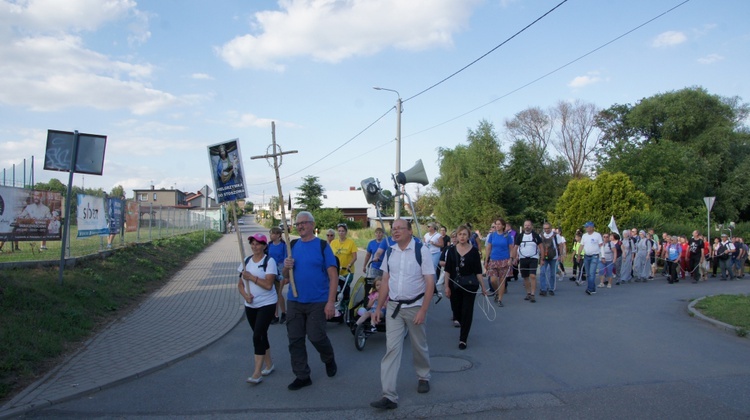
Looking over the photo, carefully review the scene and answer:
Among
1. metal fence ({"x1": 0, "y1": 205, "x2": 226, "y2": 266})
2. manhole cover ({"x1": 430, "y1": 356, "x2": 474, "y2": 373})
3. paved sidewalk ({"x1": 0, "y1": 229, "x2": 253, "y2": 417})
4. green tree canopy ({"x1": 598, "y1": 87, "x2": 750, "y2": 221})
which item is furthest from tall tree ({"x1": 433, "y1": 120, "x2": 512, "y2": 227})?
manhole cover ({"x1": 430, "y1": 356, "x2": 474, "y2": 373})

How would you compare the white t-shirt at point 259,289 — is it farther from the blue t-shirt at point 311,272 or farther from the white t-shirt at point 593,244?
the white t-shirt at point 593,244

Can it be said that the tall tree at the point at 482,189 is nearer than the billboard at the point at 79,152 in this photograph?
No

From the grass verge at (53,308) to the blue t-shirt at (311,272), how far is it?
298 cm

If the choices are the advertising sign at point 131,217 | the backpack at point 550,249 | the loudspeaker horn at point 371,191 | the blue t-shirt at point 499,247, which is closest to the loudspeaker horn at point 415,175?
the loudspeaker horn at point 371,191

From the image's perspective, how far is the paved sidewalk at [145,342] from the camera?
17.8 feet

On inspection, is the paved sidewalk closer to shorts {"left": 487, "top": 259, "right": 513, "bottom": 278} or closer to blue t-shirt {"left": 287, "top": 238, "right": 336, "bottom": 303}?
blue t-shirt {"left": 287, "top": 238, "right": 336, "bottom": 303}

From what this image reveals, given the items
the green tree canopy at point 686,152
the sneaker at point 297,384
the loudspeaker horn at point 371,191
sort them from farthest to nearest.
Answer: the green tree canopy at point 686,152
the loudspeaker horn at point 371,191
the sneaker at point 297,384

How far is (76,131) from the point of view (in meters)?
9.18

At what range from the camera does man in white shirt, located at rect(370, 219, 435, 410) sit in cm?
521

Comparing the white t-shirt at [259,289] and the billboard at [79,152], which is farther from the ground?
the billboard at [79,152]

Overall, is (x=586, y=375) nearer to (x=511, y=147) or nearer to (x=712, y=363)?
(x=712, y=363)

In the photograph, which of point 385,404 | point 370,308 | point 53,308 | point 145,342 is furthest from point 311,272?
point 53,308

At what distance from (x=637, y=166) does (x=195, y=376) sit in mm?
37675

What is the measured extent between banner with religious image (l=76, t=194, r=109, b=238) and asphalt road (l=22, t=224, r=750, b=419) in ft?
20.7
